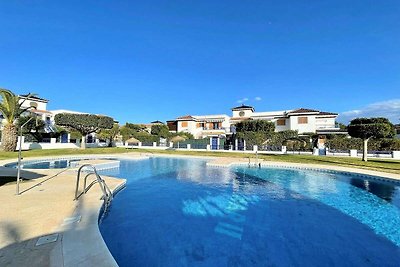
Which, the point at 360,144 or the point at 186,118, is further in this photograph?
the point at 186,118

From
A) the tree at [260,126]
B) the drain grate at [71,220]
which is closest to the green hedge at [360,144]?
the tree at [260,126]

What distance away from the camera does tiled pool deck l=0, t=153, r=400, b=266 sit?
3521 mm

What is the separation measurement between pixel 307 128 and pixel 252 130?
393 inches

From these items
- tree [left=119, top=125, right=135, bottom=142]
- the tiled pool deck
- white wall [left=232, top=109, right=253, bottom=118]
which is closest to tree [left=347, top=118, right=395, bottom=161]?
the tiled pool deck

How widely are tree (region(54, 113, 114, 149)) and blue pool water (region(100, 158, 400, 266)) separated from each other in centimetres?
2339

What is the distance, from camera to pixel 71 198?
23.1ft

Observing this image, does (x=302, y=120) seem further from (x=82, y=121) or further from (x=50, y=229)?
(x=50, y=229)

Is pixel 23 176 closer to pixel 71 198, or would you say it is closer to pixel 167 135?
pixel 71 198

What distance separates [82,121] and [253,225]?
99.5ft

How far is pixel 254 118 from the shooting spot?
46688mm

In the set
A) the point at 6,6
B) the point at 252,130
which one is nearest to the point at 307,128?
the point at 252,130

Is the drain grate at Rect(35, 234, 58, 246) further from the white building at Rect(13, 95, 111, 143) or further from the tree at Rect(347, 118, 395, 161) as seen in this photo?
the white building at Rect(13, 95, 111, 143)

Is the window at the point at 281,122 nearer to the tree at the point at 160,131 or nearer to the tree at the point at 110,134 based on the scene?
the tree at the point at 160,131

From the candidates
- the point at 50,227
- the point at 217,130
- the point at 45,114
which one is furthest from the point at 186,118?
the point at 50,227
